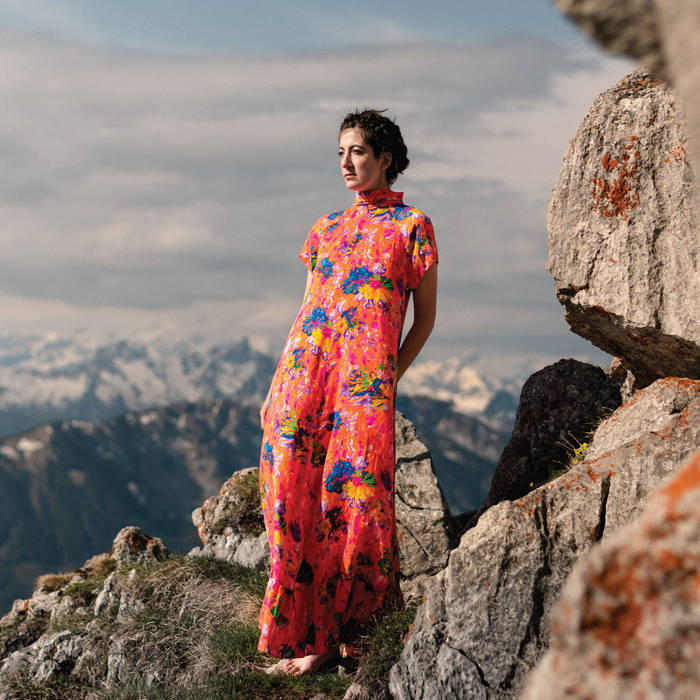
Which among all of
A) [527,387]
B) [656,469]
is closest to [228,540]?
[527,387]

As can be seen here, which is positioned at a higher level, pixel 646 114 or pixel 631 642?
pixel 646 114

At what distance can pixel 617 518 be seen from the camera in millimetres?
4949

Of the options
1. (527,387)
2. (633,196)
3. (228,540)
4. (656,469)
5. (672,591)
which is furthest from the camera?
(228,540)

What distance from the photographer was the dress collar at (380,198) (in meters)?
7.02

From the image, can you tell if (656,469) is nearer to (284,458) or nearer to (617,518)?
(617,518)

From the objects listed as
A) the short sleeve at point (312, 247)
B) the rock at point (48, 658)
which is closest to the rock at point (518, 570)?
the short sleeve at point (312, 247)

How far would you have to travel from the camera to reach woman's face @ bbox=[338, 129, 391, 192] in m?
6.71

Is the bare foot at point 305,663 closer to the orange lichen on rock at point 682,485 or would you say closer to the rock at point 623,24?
the orange lichen on rock at point 682,485

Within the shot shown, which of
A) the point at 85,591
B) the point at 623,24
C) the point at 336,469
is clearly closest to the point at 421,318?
the point at 336,469

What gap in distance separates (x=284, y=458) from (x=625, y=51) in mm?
4972

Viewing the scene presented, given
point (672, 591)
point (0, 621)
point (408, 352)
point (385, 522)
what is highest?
point (408, 352)

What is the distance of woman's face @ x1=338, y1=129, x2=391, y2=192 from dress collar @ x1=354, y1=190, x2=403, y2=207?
54 mm

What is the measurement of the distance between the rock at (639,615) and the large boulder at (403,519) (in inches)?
249

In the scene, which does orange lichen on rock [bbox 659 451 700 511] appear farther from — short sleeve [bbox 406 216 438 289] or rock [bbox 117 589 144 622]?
rock [bbox 117 589 144 622]
